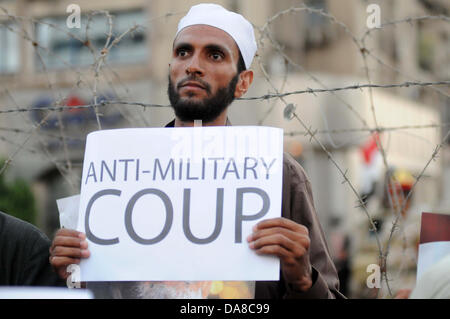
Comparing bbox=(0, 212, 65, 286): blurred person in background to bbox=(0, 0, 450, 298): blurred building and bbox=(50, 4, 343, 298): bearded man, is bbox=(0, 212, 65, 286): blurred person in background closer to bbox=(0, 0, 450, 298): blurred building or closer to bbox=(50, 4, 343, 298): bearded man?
bbox=(50, 4, 343, 298): bearded man

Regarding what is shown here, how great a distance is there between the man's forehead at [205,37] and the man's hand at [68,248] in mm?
770

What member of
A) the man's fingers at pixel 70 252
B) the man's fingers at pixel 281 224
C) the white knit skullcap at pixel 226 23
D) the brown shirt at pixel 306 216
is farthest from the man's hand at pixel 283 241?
the white knit skullcap at pixel 226 23

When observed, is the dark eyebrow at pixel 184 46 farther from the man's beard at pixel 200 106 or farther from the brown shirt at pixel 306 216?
the brown shirt at pixel 306 216

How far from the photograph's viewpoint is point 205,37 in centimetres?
244

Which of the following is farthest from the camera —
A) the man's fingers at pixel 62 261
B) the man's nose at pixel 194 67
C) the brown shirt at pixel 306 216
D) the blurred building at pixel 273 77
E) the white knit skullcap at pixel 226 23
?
the blurred building at pixel 273 77

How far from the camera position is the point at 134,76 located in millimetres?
19719

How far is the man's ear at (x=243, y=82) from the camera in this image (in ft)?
8.22

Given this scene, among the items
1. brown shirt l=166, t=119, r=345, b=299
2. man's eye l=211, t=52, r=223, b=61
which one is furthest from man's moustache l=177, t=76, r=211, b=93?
brown shirt l=166, t=119, r=345, b=299

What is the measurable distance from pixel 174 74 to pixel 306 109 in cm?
1684

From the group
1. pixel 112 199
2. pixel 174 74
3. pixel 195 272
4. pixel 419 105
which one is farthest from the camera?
pixel 419 105

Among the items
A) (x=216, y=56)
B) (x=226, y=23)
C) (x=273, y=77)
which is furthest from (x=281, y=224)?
(x=273, y=77)
